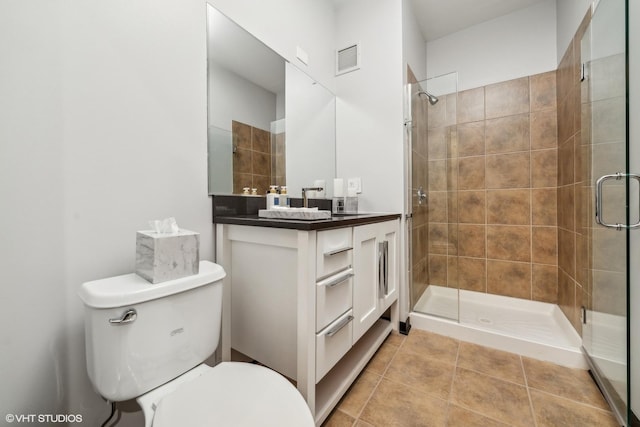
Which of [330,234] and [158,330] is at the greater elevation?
[330,234]

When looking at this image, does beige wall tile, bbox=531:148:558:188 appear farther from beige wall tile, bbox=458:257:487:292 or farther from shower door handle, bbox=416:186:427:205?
shower door handle, bbox=416:186:427:205

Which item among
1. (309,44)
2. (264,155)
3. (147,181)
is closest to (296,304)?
(147,181)

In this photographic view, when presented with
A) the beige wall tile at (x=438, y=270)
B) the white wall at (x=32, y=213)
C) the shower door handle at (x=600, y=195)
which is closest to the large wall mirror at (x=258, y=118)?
the white wall at (x=32, y=213)

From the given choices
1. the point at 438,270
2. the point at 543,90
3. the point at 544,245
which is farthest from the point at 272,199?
the point at 543,90

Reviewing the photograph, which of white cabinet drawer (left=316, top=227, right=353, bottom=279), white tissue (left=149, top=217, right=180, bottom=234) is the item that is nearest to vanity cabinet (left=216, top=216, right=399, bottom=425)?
white cabinet drawer (left=316, top=227, right=353, bottom=279)

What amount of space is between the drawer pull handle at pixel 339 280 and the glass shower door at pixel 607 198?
44.8 inches

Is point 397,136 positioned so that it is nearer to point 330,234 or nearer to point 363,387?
point 330,234

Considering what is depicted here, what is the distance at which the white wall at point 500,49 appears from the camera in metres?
2.23

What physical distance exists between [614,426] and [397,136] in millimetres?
1810

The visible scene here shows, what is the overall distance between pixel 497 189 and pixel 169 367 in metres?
2.76

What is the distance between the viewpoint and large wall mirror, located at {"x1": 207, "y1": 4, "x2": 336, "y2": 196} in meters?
1.33

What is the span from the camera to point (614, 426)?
3.61 ft

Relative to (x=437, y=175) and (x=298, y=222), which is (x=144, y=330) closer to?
(x=298, y=222)

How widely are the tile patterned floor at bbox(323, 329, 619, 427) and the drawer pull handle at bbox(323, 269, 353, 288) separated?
61 centimetres
